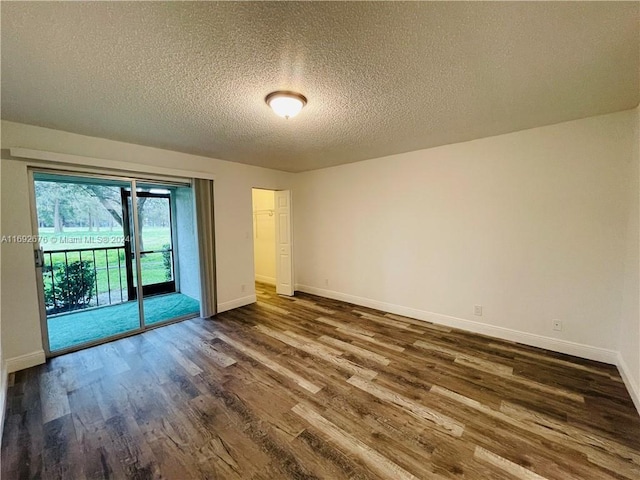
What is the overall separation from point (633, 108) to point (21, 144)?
19.4 feet

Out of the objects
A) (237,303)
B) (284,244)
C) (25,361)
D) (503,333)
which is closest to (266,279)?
(284,244)

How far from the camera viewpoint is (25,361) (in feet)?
8.47

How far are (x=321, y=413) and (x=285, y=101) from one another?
2458 mm

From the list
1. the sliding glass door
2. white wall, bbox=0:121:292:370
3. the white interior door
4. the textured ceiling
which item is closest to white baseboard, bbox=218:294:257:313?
white wall, bbox=0:121:292:370

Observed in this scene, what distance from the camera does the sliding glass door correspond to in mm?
3062

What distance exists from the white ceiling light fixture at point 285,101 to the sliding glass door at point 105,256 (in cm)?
246

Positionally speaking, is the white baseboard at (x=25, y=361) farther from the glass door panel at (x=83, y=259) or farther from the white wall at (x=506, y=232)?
the white wall at (x=506, y=232)

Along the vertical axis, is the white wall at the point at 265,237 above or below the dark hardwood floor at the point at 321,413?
above

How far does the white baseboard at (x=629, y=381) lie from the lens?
1.95 meters

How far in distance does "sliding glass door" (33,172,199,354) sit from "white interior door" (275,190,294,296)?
1608mm

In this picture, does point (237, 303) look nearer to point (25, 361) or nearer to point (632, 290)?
point (25, 361)

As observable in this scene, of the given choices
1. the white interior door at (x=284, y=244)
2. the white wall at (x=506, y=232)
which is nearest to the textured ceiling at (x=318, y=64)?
the white wall at (x=506, y=232)

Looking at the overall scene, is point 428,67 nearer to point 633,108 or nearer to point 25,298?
point 633,108

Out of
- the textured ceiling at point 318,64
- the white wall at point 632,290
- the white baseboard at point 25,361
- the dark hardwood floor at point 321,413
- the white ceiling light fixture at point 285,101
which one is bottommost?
the dark hardwood floor at point 321,413
